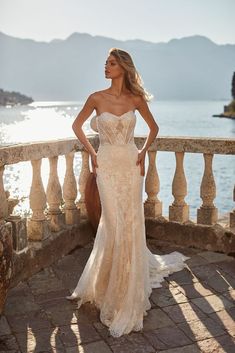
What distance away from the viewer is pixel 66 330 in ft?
12.5

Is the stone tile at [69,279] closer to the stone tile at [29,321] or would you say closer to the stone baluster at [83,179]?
the stone tile at [29,321]

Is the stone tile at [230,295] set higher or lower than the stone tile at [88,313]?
lower

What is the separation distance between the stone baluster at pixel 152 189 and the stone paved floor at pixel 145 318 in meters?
1.10

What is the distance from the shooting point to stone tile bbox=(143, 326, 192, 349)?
3.58 m

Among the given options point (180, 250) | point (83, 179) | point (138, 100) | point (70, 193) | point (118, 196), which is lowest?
point (180, 250)

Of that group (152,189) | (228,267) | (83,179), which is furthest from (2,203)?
(228,267)

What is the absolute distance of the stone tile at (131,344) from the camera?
3502 millimetres

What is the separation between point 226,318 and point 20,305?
183 centimetres

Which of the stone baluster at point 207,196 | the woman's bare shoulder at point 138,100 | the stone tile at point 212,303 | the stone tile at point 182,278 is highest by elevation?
the woman's bare shoulder at point 138,100

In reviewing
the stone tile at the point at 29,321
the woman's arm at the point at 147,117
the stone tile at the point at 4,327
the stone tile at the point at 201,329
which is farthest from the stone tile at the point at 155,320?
the woman's arm at the point at 147,117

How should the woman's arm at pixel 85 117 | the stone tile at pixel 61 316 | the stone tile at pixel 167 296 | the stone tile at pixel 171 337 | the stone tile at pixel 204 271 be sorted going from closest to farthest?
the stone tile at pixel 171 337
the stone tile at pixel 61 316
the woman's arm at pixel 85 117
the stone tile at pixel 167 296
the stone tile at pixel 204 271

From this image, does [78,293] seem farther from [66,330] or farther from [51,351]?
[51,351]

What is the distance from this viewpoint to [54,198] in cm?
530

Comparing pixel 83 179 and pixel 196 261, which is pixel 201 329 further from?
pixel 83 179
